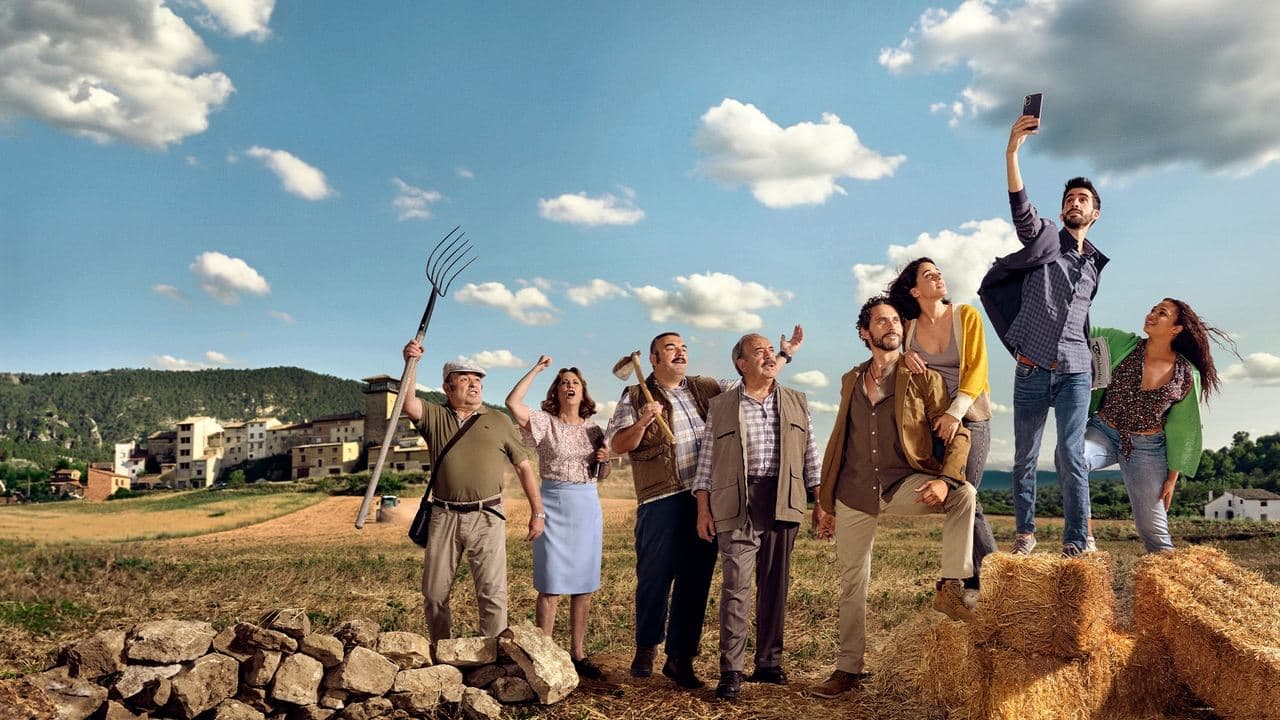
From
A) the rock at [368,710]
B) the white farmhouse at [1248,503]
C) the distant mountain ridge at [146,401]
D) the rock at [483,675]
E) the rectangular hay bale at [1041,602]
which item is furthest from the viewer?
the distant mountain ridge at [146,401]

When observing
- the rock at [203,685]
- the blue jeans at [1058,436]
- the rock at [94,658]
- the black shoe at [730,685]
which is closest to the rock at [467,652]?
the rock at [203,685]

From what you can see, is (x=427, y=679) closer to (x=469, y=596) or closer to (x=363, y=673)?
(x=363, y=673)

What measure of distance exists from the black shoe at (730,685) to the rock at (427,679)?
190cm

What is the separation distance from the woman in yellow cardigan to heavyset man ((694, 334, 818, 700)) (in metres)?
0.94

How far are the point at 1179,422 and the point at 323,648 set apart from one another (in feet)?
21.3

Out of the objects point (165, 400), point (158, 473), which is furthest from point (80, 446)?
point (158, 473)

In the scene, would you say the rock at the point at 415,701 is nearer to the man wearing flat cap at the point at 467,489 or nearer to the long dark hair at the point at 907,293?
the man wearing flat cap at the point at 467,489

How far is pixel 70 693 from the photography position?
5.84 m

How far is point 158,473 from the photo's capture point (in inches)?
3782

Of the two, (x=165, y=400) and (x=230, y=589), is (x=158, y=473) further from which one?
(x=230, y=589)

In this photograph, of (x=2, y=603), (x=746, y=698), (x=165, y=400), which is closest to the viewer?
(x=746, y=698)

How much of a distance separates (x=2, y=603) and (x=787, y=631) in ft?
32.3

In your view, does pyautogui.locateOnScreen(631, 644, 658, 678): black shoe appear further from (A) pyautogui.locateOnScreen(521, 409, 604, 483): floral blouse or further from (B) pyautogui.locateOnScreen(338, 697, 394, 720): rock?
(B) pyautogui.locateOnScreen(338, 697, 394, 720): rock

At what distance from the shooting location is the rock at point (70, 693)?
5.75 metres
